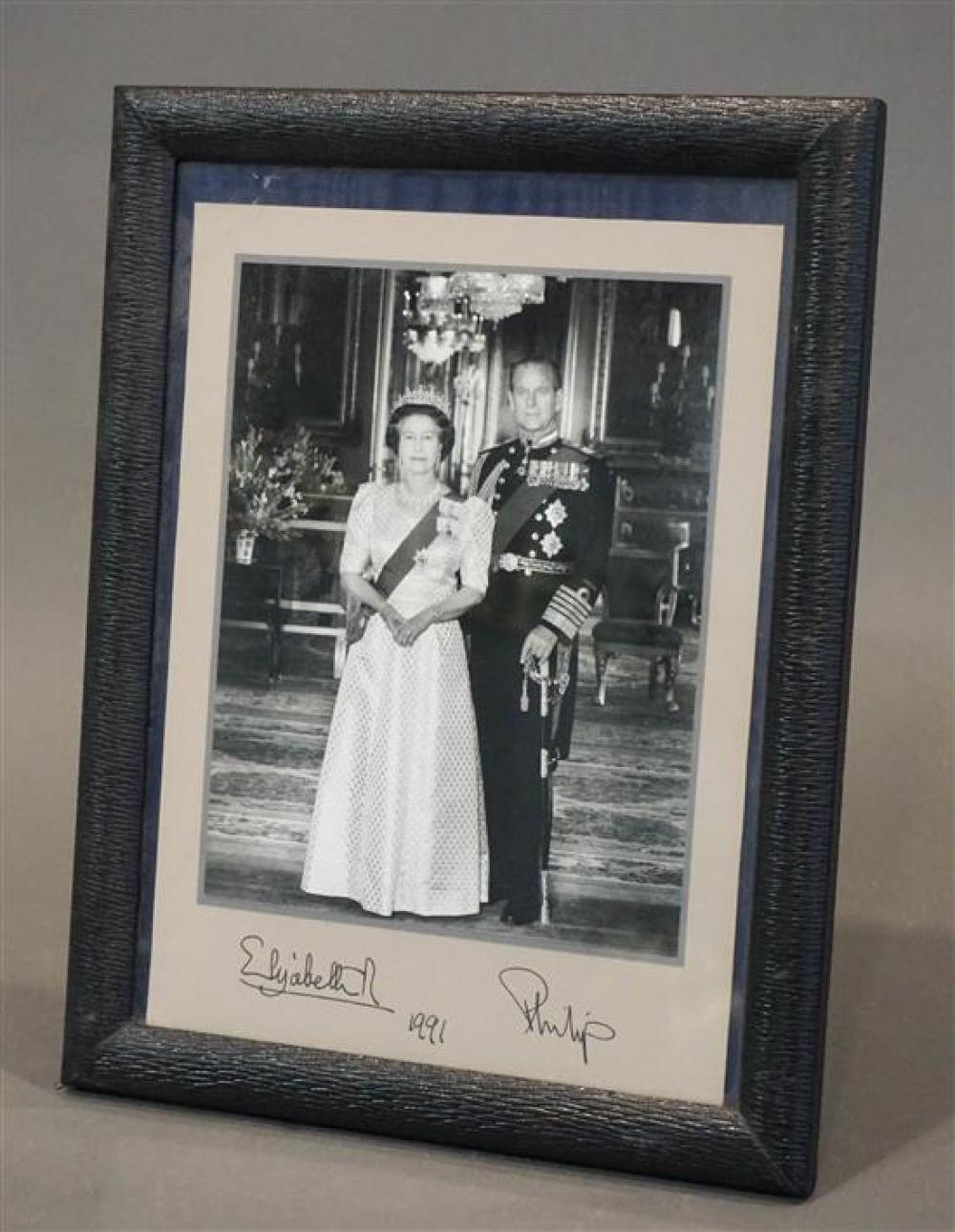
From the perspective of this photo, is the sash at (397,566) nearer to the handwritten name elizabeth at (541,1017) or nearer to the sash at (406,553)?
the sash at (406,553)

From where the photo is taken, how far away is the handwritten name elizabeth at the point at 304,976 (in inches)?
48.5

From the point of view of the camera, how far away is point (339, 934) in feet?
4.06

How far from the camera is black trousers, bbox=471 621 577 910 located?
1.21m

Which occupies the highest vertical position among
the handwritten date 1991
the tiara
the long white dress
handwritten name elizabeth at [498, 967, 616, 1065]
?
the tiara

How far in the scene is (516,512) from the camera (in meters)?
1.20

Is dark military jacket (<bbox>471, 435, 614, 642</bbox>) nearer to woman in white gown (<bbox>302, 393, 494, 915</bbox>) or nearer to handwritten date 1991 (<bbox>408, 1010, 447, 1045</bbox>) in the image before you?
woman in white gown (<bbox>302, 393, 494, 915</bbox>)

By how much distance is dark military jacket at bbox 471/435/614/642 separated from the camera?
A: 119 cm

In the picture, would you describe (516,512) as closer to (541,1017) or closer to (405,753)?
(405,753)

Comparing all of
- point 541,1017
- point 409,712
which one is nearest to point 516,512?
point 409,712

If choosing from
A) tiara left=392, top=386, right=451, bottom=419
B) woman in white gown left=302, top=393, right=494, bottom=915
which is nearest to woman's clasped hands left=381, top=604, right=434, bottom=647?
woman in white gown left=302, top=393, right=494, bottom=915

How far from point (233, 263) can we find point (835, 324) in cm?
32

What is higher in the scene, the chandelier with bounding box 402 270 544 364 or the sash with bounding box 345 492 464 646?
the chandelier with bounding box 402 270 544 364

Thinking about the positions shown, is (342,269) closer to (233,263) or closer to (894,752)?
(233,263)

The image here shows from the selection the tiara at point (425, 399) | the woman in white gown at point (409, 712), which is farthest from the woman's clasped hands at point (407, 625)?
the tiara at point (425, 399)
